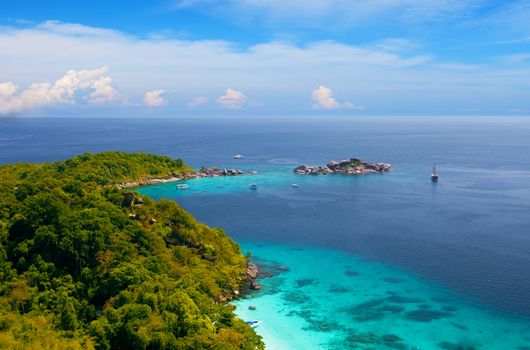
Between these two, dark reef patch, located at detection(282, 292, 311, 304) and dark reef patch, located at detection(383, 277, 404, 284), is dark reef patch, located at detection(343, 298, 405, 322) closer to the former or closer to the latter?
dark reef patch, located at detection(282, 292, 311, 304)

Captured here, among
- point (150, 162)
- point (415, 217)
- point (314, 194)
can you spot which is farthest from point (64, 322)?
point (150, 162)

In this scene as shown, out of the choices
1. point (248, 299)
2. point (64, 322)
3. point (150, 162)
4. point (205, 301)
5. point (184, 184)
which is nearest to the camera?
point (64, 322)

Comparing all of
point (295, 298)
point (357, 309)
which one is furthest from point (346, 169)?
point (357, 309)

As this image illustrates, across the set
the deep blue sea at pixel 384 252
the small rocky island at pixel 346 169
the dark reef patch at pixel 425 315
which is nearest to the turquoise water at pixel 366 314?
the dark reef patch at pixel 425 315

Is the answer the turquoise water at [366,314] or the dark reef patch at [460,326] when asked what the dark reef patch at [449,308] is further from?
the dark reef patch at [460,326]

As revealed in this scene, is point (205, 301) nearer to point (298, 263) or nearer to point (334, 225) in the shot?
point (298, 263)
